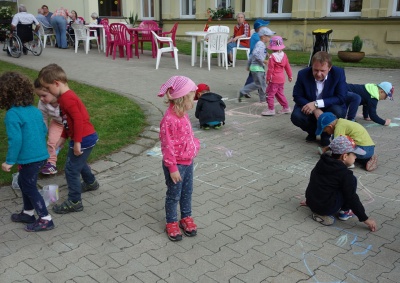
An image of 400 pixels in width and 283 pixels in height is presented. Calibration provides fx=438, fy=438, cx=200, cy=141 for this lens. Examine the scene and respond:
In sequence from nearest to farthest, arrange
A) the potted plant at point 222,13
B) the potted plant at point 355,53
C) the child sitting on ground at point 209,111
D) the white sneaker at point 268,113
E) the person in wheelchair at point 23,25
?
1. the child sitting on ground at point 209,111
2. the white sneaker at point 268,113
3. the potted plant at point 355,53
4. the person in wheelchair at point 23,25
5. the potted plant at point 222,13

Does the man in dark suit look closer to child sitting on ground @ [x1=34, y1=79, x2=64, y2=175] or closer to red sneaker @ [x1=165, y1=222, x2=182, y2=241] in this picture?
red sneaker @ [x1=165, y1=222, x2=182, y2=241]

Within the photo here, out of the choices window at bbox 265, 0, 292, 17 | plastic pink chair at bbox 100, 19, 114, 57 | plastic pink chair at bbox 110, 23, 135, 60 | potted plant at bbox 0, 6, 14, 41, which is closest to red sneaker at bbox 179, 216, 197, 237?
plastic pink chair at bbox 110, 23, 135, 60

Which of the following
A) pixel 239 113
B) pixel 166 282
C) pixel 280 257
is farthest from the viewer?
pixel 239 113

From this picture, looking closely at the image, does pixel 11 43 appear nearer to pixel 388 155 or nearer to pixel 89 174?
pixel 89 174

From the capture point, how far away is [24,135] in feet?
11.2

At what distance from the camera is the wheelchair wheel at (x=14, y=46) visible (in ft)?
46.1

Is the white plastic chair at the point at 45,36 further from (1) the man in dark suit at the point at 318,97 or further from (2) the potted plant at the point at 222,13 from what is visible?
(1) the man in dark suit at the point at 318,97

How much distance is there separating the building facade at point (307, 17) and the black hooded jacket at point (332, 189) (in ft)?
43.2

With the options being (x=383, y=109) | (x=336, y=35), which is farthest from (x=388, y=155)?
(x=336, y=35)

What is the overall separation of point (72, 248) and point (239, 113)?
484 centimetres

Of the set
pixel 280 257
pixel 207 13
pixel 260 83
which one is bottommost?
pixel 280 257

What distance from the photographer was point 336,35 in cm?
1642

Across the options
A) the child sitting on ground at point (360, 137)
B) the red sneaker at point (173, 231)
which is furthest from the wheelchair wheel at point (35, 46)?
the red sneaker at point (173, 231)

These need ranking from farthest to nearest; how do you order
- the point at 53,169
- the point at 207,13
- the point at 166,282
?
the point at 207,13
the point at 53,169
the point at 166,282
